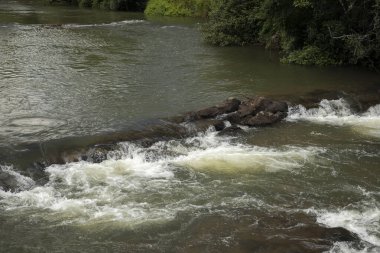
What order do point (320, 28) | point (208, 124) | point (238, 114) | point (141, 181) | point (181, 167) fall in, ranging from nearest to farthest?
point (141, 181) < point (181, 167) < point (208, 124) < point (238, 114) < point (320, 28)

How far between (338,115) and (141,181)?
9.50 metres

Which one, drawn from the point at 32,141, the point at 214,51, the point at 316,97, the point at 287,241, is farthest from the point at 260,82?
the point at 287,241

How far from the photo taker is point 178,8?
49062mm

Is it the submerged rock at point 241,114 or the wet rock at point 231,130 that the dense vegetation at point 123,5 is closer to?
the submerged rock at point 241,114

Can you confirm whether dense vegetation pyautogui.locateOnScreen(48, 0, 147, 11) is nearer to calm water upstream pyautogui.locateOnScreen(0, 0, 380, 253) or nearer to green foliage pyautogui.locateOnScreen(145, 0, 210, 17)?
green foliage pyautogui.locateOnScreen(145, 0, 210, 17)

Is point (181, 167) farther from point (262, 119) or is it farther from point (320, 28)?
point (320, 28)

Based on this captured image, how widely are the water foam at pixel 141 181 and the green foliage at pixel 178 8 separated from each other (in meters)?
32.2

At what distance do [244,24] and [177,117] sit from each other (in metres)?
15.0

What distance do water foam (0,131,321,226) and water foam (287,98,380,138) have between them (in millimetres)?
3404

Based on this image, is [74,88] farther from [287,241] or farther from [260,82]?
[287,241]

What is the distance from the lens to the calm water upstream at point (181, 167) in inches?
424

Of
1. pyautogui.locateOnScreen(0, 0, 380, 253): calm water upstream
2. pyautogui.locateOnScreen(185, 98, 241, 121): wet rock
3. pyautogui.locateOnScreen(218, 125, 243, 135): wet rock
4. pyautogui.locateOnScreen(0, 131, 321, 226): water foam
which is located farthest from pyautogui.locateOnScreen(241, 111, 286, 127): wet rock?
pyautogui.locateOnScreen(0, 131, 321, 226): water foam

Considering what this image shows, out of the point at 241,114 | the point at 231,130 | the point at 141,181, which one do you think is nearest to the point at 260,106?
the point at 241,114

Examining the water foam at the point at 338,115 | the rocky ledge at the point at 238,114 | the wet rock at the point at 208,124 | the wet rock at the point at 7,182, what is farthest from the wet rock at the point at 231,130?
the wet rock at the point at 7,182
